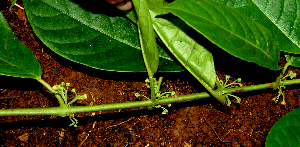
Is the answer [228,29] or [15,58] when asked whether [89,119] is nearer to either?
[15,58]

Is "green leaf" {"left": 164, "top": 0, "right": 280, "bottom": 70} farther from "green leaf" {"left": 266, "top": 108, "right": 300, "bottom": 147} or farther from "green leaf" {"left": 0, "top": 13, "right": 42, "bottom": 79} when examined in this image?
"green leaf" {"left": 0, "top": 13, "right": 42, "bottom": 79}

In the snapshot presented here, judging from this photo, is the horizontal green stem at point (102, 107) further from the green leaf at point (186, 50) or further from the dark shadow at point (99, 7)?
the dark shadow at point (99, 7)

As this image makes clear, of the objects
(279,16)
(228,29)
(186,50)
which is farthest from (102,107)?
(279,16)

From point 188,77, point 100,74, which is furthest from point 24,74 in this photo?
point 188,77

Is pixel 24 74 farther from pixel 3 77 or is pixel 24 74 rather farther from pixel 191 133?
pixel 191 133

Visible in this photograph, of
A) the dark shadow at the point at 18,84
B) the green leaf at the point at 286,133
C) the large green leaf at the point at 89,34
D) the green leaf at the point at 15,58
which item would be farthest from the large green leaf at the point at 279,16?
the dark shadow at the point at 18,84

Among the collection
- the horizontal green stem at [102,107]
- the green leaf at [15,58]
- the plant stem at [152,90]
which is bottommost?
the horizontal green stem at [102,107]

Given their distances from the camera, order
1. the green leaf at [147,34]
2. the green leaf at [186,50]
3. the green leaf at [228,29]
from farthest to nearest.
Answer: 1. the green leaf at [186,50]
2. the green leaf at [147,34]
3. the green leaf at [228,29]
